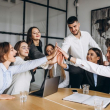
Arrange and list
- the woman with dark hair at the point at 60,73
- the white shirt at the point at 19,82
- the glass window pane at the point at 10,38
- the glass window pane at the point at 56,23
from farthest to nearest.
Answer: the glass window pane at the point at 56,23 → the glass window pane at the point at 10,38 → the woman with dark hair at the point at 60,73 → the white shirt at the point at 19,82

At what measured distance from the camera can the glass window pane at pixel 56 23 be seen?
14.1ft

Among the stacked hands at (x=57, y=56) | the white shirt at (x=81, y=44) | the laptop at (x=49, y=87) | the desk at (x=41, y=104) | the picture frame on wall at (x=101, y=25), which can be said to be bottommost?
the desk at (x=41, y=104)

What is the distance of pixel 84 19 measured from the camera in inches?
168

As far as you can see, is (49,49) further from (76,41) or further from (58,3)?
(58,3)

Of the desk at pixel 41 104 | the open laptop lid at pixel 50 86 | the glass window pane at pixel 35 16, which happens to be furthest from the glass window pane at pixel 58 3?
the desk at pixel 41 104

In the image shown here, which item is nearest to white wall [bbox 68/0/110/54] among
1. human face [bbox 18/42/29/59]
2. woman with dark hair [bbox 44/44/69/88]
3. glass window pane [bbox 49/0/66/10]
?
glass window pane [bbox 49/0/66/10]

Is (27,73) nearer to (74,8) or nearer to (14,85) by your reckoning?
(14,85)

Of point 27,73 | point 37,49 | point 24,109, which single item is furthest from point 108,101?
point 37,49

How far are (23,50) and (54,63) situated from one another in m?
0.53

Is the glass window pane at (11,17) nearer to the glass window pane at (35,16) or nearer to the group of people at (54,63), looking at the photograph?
the glass window pane at (35,16)

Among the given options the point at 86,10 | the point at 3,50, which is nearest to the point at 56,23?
the point at 86,10

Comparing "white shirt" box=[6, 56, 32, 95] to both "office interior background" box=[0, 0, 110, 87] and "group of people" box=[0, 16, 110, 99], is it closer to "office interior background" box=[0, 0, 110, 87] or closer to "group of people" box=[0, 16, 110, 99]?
"group of people" box=[0, 16, 110, 99]

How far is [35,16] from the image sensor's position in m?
3.92

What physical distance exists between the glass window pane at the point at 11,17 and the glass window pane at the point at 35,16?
0.20 meters
